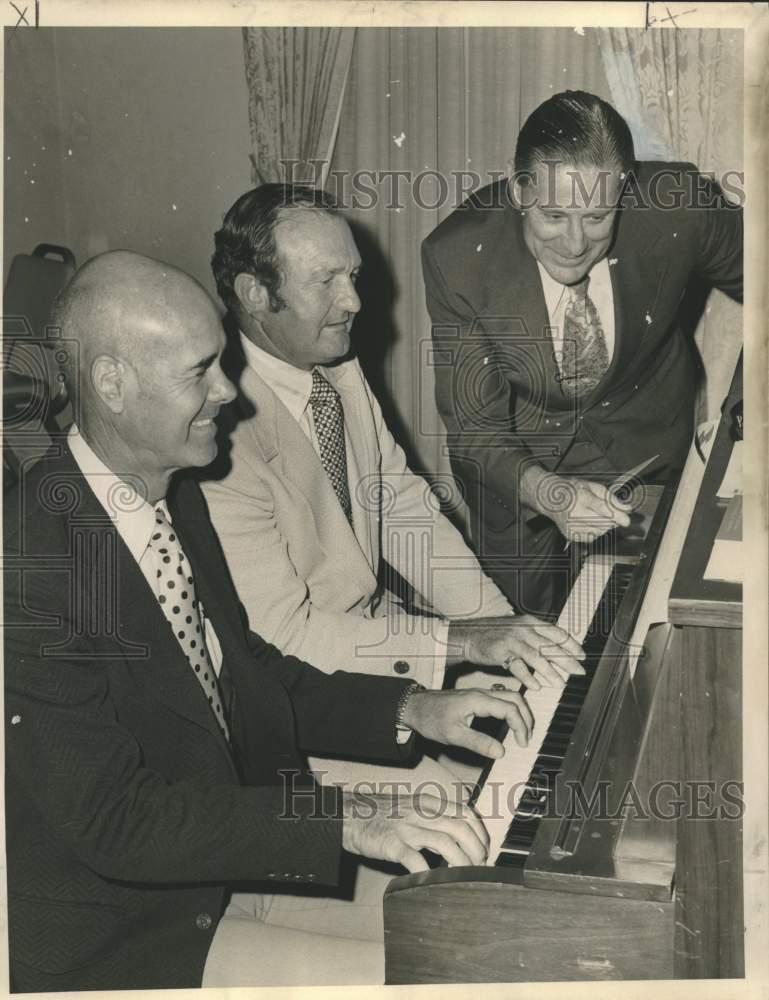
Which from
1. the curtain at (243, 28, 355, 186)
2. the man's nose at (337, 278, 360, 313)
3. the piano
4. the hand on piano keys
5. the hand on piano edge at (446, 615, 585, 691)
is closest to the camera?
the piano

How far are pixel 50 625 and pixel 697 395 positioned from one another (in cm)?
149

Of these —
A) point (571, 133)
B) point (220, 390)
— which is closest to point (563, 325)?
point (571, 133)

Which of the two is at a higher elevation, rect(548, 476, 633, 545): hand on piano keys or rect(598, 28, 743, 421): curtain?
rect(598, 28, 743, 421): curtain

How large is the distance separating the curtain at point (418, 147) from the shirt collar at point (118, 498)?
657 mm

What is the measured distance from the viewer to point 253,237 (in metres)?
2.34

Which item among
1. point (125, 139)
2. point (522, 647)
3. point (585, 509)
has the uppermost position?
point (125, 139)

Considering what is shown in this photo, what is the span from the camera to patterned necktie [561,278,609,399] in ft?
8.17

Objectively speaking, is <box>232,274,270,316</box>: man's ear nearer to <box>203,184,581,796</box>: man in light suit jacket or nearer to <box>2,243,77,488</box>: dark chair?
<box>203,184,581,796</box>: man in light suit jacket

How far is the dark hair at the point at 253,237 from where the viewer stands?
233 centimetres

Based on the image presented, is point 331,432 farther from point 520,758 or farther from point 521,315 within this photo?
point 520,758

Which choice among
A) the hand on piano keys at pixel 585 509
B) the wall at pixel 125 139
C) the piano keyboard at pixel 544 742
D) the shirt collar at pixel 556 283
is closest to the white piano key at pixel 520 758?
the piano keyboard at pixel 544 742

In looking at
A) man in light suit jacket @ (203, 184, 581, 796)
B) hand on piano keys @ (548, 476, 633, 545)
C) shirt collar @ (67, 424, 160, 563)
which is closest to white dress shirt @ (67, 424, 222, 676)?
shirt collar @ (67, 424, 160, 563)

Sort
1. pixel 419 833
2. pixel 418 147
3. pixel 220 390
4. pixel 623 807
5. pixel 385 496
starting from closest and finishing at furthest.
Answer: pixel 419 833 → pixel 623 807 → pixel 220 390 → pixel 418 147 → pixel 385 496

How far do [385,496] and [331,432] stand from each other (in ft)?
0.59
